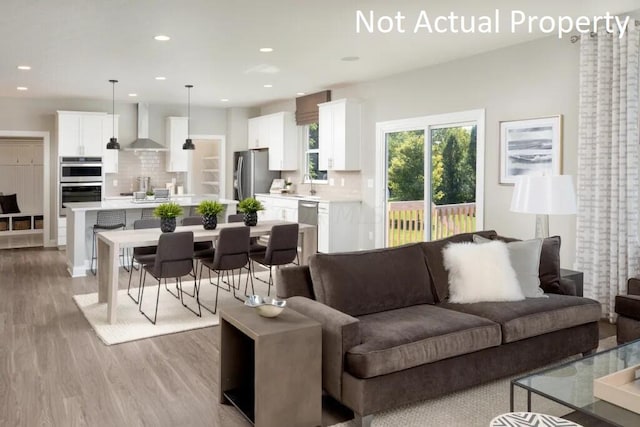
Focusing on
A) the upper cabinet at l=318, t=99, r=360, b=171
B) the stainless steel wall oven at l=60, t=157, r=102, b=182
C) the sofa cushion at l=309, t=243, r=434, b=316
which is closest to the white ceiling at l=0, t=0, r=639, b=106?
the upper cabinet at l=318, t=99, r=360, b=171

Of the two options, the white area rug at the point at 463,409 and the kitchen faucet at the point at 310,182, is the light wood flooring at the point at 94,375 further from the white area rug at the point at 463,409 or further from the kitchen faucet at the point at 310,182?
the kitchen faucet at the point at 310,182

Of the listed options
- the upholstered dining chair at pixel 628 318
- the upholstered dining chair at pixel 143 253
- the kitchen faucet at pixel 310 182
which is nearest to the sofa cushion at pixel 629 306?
the upholstered dining chair at pixel 628 318

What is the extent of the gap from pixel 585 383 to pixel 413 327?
0.90m

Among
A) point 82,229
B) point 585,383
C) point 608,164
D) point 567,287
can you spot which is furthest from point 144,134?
point 585,383

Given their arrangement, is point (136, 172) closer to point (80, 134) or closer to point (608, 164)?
point (80, 134)

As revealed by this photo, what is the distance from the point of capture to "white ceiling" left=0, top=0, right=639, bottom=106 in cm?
427

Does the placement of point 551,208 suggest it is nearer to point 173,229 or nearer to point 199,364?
point 199,364

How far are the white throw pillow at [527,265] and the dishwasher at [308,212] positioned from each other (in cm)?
454

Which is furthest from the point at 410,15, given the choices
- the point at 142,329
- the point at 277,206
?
the point at 277,206

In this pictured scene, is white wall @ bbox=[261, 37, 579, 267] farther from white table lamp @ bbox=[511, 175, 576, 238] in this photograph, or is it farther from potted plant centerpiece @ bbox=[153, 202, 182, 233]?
potted plant centerpiece @ bbox=[153, 202, 182, 233]

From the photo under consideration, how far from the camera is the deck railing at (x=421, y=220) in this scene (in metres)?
6.32

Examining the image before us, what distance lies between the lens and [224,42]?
5438mm

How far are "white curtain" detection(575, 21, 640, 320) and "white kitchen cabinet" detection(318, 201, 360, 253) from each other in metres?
3.68

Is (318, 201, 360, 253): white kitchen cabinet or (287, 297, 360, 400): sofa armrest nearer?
(287, 297, 360, 400): sofa armrest
